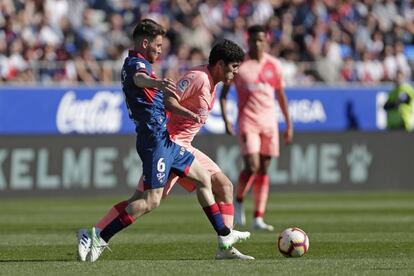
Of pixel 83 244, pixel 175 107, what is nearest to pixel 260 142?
pixel 83 244

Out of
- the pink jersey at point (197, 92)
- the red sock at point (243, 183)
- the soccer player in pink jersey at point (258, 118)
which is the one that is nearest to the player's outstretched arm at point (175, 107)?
the pink jersey at point (197, 92)

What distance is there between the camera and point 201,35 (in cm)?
2806

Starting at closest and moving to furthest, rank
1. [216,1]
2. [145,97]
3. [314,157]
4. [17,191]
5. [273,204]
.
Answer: [145,97] < [273,204] < [17,191] < [314,157] < [216,1]

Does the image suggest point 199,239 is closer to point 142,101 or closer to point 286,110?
point 286,110

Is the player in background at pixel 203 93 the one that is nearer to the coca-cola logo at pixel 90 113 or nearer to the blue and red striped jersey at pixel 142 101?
the blue and red striped jersey at pixel 142 101

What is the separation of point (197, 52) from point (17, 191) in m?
6.44

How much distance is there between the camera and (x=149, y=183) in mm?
10586

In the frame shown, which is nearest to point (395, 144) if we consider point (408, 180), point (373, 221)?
point (408, 180)

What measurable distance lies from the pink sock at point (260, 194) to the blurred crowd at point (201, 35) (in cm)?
1075

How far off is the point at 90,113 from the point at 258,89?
34.8 feet

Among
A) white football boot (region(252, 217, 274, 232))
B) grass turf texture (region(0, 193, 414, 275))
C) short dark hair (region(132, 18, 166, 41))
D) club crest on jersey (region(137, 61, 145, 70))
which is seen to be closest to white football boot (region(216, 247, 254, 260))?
grass turf texture (region(0, 193, 414, 275))

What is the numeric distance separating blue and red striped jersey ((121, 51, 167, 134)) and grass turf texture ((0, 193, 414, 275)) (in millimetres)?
1242

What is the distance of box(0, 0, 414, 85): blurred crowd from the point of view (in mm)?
26266

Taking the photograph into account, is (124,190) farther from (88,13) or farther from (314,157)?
(88,13)
